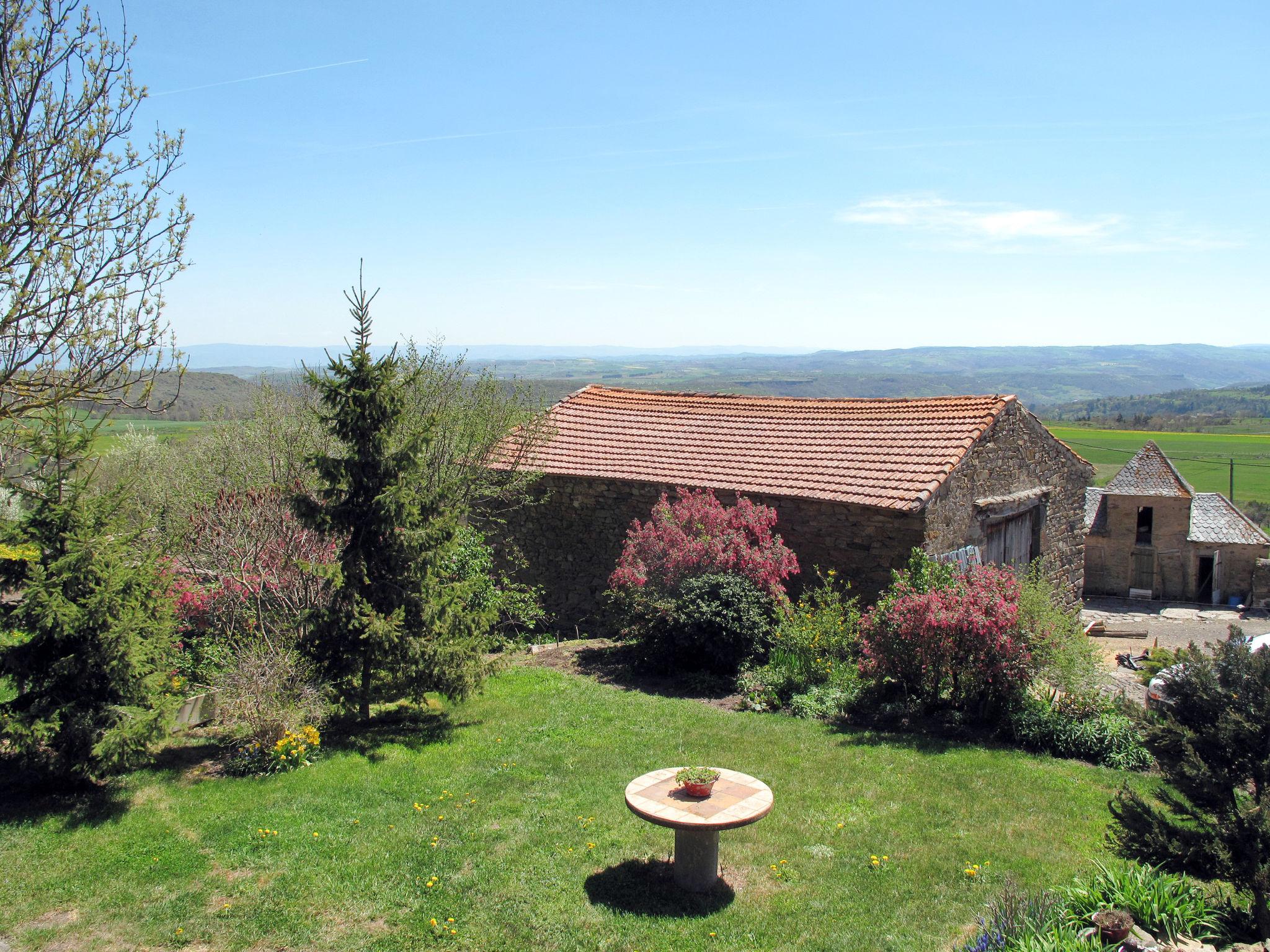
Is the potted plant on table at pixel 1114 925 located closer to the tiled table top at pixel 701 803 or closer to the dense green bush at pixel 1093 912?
the dense green bush at pixel 1093 912

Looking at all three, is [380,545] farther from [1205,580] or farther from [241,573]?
[1205,580]

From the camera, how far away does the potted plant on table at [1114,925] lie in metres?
5.15

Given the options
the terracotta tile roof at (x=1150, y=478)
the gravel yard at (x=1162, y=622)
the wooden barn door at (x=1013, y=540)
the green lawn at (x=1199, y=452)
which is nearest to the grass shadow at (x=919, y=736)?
the wooden barn door at (x=1013, y=540)

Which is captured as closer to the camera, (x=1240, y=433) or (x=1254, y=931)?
(x=1254, y=931)

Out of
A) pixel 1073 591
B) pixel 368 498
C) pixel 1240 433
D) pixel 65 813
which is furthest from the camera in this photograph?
pixel 1240 433

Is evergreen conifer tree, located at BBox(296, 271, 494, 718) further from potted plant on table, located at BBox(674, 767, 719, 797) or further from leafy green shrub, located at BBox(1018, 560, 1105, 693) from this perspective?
leafy green shrub, located at BBox(1018, 560, 1105, 693)

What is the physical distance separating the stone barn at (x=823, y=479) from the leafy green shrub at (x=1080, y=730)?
3906 millimetres

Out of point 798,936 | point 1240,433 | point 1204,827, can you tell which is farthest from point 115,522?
point 1240,433

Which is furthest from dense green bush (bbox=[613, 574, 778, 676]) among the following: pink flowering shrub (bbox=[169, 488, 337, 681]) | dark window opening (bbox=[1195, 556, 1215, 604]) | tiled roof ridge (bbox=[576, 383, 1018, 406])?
dark window opening (bbox=[1195, 556, 1215, 604])

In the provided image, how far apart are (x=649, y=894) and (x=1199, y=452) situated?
9230cm

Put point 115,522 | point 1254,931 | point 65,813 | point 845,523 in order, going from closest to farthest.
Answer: point 1254,931 → point 65,813 → point 115,522 → point 845,523

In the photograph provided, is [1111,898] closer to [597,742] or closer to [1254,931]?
[1254,931]

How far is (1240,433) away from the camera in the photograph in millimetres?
93938

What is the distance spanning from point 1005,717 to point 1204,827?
201 inches
